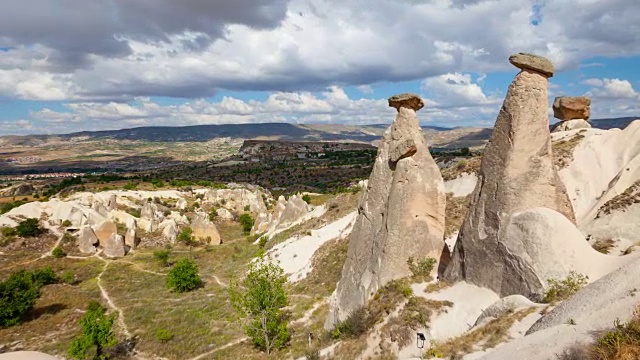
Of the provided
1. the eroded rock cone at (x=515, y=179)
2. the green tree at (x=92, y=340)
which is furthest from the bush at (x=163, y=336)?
the eroded rock cone at (x=515, y=179)

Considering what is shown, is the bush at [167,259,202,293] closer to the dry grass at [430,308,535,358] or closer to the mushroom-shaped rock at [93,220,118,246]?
the mushroom-shaped rock at [93,220,118,246]

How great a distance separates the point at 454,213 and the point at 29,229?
52733 millimetres

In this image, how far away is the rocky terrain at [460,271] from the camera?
9.72m

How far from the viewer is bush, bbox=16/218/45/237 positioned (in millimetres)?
49094

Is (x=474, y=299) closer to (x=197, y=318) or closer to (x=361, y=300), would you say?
(x=361, y=300)

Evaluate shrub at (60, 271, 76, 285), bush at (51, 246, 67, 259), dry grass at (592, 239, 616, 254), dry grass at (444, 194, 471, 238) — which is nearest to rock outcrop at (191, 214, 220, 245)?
bush at (51, 246, 67, 259)

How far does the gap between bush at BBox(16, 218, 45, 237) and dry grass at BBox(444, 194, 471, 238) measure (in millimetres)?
52068

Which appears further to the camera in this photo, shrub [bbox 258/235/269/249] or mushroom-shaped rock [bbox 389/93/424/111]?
shrub [bbox 258/235/269/249]

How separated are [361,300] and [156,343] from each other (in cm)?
1490

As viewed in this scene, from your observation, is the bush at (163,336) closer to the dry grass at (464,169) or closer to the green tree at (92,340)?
the green tree at (92,340)

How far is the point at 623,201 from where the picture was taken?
1778 centimetres

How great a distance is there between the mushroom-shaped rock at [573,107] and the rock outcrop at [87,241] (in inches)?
2133

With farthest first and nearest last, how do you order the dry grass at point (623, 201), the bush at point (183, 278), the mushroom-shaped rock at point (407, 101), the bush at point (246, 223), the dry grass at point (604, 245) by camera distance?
1. the bush at point (246, 223)
2. the bush at point (183, 278)
3. the dry grass at point (623, 201)
4. the mushroom-shaped rock at point (407, 101)
5. the dry grass at point (604, 245)

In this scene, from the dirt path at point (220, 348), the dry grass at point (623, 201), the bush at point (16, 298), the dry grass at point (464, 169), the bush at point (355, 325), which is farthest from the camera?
the dry grass at point (464, 169)
